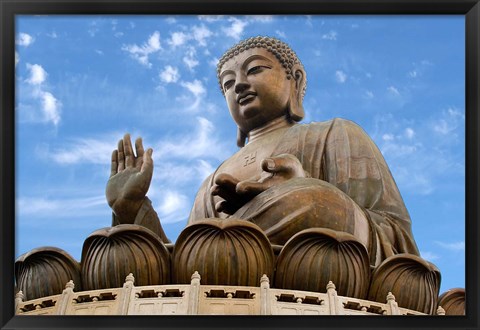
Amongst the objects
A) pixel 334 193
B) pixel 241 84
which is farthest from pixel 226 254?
pixel 241 84

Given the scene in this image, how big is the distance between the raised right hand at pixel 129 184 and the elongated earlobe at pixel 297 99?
10.2 ft

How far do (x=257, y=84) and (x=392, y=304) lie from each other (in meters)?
5.06

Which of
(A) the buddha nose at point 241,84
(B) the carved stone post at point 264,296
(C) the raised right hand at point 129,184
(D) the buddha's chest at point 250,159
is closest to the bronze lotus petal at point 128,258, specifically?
(B) the carved stone post at point 264,296

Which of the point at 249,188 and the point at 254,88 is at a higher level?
the point at 254,88

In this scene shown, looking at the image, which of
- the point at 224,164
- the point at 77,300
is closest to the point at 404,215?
the point at 224,164

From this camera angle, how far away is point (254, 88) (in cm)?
1789

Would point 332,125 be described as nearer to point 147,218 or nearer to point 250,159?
point 250,159

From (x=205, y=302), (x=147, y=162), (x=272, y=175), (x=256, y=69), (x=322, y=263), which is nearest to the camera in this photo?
(x=205, y=302)

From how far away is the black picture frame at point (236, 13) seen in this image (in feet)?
32.1

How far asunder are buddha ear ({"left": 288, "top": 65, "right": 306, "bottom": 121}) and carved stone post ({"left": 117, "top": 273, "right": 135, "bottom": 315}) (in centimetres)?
530

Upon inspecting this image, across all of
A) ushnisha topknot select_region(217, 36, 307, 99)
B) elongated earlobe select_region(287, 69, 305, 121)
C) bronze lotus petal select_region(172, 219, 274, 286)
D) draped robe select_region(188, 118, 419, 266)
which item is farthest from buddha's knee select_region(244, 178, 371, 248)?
ushnisha topknot select_region(217, 36, 307, 99)

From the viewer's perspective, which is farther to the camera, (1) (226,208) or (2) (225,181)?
(1) (226,208)

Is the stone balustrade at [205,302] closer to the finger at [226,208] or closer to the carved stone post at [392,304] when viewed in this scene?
the carved stone post at [392,304]

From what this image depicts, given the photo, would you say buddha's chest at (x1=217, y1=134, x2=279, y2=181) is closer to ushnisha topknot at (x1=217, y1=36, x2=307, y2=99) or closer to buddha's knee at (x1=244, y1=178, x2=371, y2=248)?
ushnisha topknot at (x1=217, y1=36, x2=307, y2=99)
